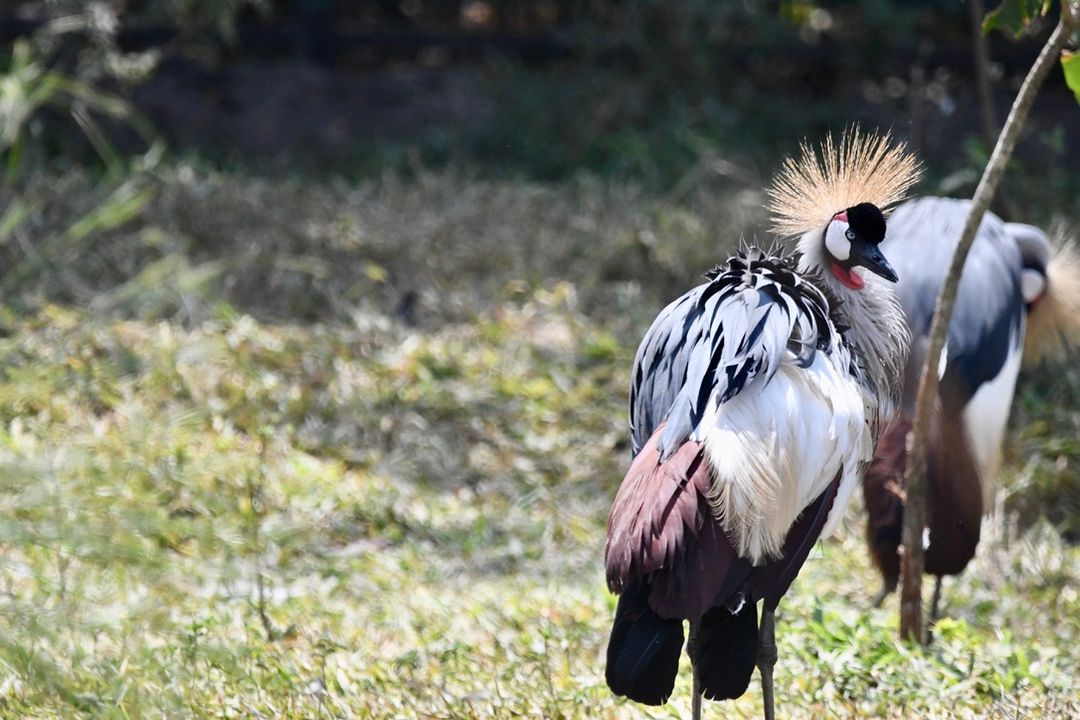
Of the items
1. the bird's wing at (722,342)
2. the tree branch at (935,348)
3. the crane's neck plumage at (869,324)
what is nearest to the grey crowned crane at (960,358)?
the tree branch at (935,348)

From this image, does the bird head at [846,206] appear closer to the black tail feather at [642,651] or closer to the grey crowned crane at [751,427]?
the grey crowned crane at [751,427]

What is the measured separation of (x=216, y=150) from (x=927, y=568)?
5085 millimetres

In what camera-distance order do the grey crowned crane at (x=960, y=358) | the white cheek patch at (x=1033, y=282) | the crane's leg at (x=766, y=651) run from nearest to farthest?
1. the crane's leg at (x=766, y=651)
2. the grey crowned crane at (x=960, y=358)
3. the white cheek patch at (x=1033, y=282)

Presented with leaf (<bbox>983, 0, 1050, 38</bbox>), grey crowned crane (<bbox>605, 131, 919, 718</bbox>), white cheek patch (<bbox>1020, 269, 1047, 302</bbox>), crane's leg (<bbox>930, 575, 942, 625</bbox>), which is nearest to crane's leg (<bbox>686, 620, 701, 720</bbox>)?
grey crowned crane (<bbox>605, 131, 919, 718</bbox>)

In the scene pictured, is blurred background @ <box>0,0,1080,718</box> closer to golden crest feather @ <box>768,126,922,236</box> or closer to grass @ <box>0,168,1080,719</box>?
grass @ <box>0,168,1080,719</box>

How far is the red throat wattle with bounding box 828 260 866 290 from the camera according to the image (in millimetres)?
3186

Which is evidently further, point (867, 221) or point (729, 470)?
point (867, 221)

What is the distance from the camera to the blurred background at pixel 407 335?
335cm

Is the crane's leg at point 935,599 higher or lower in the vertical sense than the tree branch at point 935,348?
lower

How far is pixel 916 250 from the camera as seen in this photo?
4242 millimetres

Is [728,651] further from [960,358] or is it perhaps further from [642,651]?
[960,358]

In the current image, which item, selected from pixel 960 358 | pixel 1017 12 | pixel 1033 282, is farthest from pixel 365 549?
pixel 1017 12

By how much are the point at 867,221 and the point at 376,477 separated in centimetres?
245

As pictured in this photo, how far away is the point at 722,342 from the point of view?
2.95 meters
